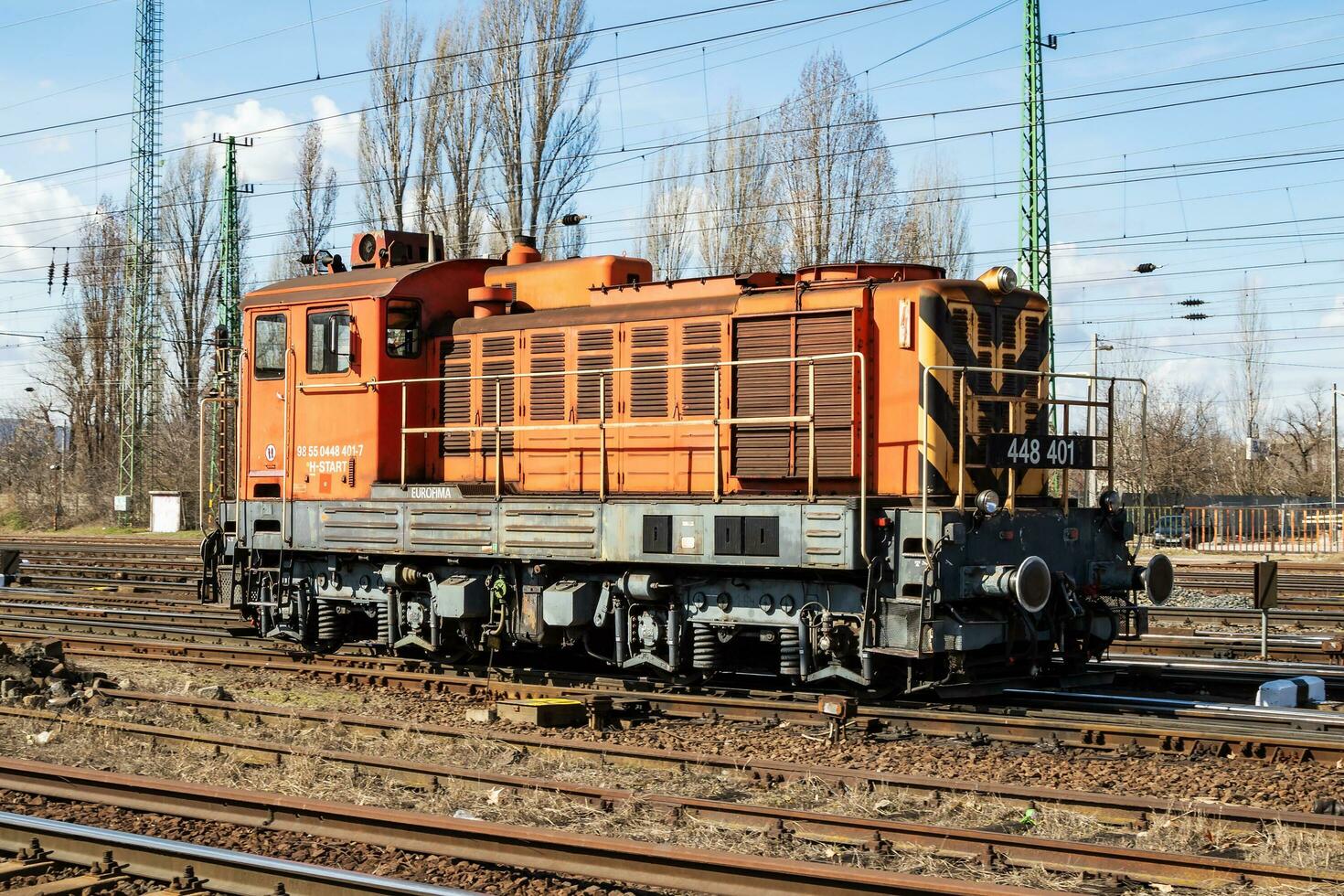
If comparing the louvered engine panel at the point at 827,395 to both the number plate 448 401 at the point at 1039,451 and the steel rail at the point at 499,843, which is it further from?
the steel rail at the point at 499,843

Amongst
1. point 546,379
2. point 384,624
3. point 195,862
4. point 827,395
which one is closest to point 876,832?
point 195,862

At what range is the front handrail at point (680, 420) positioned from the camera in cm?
1018

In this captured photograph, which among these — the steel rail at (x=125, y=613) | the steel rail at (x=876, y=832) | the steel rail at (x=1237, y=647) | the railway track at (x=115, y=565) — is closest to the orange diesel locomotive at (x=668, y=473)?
the steel rail at (x=876, y=832)

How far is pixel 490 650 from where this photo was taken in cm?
1328

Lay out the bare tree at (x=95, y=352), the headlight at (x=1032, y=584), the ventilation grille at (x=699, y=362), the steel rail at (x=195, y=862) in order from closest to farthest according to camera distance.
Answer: the steel rail at (x=195, y=862)
the headlight at (x=1032, y=584)
the ventilation grille at (x=699, y=362)
the bare tree at (x=95, y=352)

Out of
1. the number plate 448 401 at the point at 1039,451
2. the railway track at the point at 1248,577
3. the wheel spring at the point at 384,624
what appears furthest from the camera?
the railway track at the point at 1248,577

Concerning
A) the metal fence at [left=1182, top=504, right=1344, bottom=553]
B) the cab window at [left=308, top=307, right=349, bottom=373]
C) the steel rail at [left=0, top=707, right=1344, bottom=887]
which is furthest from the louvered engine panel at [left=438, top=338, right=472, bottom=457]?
the metal fence at [left=1182, top=504, right=1344, bottom=553]

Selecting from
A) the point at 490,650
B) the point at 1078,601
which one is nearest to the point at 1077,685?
the point at 1078,601

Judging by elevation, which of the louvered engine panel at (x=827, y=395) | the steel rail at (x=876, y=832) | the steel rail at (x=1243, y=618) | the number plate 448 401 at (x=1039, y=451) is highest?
the louvered engine panel at (x=827, y=395)

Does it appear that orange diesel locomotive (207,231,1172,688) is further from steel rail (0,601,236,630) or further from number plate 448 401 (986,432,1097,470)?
steel rail (0,601,236,630)

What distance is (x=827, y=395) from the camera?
10773 millimetres

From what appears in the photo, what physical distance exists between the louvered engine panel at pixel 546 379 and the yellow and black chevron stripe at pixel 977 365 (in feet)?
12.1

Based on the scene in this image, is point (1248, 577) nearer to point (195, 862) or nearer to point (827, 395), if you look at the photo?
point (827, 395)

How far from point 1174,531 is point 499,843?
30.7 metres
